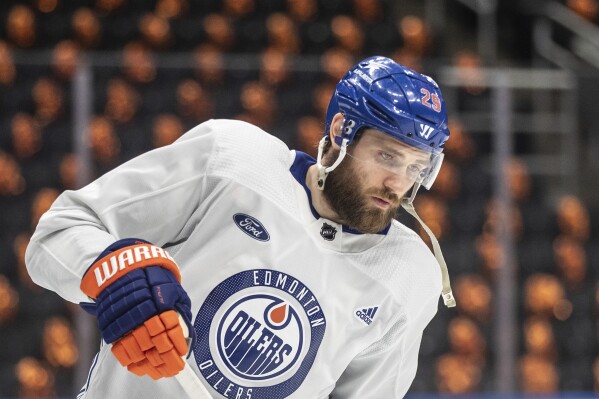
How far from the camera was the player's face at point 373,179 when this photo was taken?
227 centimetres

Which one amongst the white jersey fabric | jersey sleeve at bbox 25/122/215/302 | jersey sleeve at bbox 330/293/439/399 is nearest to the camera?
jersey sleeve at bbox 25/122/215/302

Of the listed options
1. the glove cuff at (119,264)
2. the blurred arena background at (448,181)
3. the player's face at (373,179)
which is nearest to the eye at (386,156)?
the player's face at (373,179)

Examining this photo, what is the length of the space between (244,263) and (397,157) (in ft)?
1.40

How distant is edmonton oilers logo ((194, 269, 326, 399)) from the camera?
87.3 inches

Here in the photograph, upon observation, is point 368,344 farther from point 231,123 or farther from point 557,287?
point 557,287

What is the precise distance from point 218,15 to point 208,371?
18.3ft

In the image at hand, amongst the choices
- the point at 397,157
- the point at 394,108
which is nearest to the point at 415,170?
the point at 397,157

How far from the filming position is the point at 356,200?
7.52 feet

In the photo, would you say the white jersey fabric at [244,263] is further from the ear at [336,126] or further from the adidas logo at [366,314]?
the ear at [336,126]

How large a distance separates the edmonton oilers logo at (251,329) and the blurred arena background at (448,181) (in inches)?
103

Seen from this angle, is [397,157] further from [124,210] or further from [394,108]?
[124,210]

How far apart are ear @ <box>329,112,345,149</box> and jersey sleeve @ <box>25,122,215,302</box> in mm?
306

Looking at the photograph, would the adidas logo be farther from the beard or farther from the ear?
the ear

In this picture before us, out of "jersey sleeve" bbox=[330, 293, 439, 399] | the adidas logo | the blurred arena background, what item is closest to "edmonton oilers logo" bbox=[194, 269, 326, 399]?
the adidas logo
